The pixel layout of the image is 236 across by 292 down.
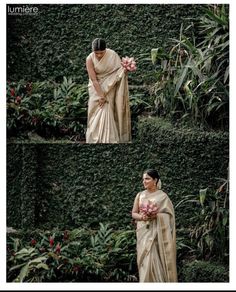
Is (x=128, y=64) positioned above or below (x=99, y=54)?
below

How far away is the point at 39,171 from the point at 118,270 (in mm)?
1806

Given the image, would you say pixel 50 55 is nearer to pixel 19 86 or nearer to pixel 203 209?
pixel 19 86

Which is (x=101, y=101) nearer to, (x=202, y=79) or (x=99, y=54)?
(x=99, y=54)

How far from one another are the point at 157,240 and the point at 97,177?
1.87 meters

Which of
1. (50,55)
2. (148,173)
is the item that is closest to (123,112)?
(148,173)

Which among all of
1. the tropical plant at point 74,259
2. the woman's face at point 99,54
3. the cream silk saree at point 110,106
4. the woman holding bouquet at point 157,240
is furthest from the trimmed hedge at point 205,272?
the woman's face at point 99,54

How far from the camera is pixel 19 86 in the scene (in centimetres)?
1341

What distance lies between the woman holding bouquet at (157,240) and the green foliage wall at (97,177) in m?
1.44

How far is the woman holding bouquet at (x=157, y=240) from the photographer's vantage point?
424 inches

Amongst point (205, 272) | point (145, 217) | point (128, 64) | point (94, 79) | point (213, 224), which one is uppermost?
point (128, 64)

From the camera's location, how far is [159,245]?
1078cm

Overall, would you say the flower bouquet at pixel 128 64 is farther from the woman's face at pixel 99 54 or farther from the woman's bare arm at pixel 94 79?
the woman's bare arm at pixel 94 79

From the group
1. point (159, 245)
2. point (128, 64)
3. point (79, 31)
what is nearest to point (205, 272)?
point (159, 245)

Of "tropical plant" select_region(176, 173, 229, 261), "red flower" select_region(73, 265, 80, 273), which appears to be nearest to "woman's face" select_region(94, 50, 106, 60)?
"tropical plant" select_region(176, 173, 229, 261)
